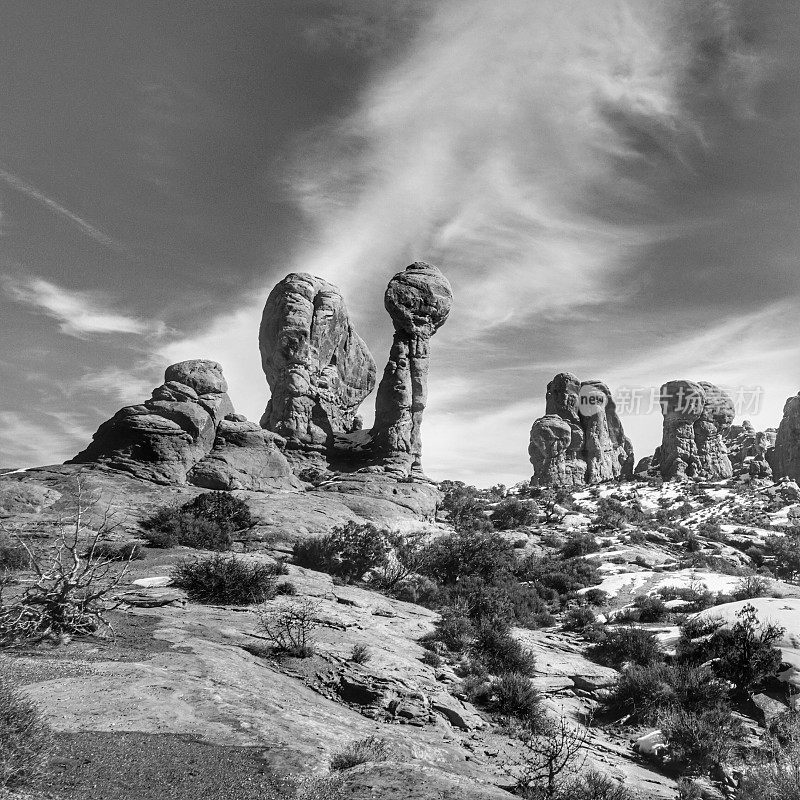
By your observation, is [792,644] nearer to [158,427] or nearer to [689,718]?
[689,718]

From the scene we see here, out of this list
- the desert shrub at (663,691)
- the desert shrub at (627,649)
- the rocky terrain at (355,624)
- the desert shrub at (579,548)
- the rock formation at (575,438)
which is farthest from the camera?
the rock formation at (575,438)

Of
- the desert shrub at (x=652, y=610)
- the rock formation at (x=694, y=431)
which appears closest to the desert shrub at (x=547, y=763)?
the desert shrub at (x=652, y=610)

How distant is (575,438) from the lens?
82188 millimetres

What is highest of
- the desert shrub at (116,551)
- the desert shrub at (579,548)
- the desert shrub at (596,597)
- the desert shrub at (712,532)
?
the desert shrub at (712,532)

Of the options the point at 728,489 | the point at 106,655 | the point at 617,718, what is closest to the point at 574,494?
the point at 728,489

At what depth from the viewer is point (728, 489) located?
65875 mm

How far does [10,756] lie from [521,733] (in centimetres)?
847

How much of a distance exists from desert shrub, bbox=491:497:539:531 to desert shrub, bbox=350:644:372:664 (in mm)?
31357

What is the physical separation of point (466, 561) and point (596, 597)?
6.61 meters

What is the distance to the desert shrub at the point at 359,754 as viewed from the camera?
6.23m

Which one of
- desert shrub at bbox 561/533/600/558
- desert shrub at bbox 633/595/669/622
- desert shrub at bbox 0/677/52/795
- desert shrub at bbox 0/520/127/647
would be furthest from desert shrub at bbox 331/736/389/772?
desert shrub at bbox 561/533/600/558

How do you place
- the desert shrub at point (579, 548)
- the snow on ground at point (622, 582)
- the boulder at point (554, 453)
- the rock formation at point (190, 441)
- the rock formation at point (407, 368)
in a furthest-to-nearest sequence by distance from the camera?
the boulder at point (554, 453), the rock formation at point (407, 368), the desert shrub at point (579, 548), the rock formation at point (190, 441), the snow on ground at point (622, 582)

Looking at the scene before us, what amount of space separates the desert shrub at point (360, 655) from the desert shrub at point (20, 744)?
6.80m

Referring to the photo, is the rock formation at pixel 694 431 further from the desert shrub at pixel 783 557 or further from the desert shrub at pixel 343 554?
the desert shrub at pixel 343 554
